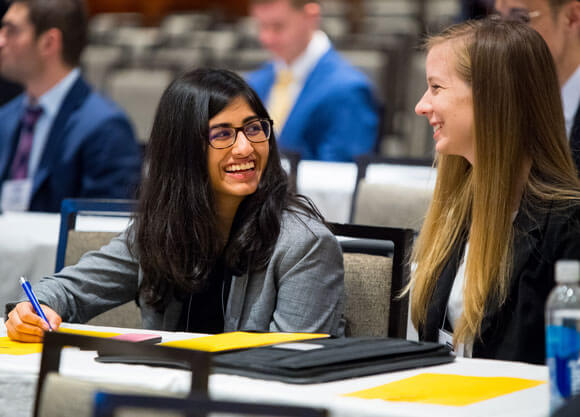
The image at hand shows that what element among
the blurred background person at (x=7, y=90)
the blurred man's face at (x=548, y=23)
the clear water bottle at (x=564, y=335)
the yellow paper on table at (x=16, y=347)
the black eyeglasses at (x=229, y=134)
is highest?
the blurred man's face at (x=548, y=23)

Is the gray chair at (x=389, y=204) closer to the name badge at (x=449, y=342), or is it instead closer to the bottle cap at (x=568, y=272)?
the name badge at (x=449, y=342)

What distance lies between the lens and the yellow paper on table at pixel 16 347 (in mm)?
1661

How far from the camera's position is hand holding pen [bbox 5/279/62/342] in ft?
5.91

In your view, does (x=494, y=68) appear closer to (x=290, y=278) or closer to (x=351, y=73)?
(x=290, y=278)

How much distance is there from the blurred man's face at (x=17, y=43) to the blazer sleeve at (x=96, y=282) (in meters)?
2.25

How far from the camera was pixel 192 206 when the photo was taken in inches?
87.8

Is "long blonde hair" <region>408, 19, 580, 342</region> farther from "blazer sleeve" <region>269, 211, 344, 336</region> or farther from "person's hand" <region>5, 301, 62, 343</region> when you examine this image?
"person's hand" <region>5, 301, 62, 343</region>

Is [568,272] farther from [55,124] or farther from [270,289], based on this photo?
[55,124]

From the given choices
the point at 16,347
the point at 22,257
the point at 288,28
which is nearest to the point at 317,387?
the point at 16,347

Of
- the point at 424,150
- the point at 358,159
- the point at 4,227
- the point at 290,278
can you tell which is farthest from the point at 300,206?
the point at 424,150

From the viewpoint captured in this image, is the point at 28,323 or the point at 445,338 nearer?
the point at 28,323

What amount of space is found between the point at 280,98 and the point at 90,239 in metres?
2.76

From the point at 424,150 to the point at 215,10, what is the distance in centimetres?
499

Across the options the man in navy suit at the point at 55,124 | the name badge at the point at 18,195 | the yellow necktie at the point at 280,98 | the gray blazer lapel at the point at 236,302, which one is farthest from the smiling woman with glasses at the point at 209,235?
the yellow necktie at the point at 280,98
